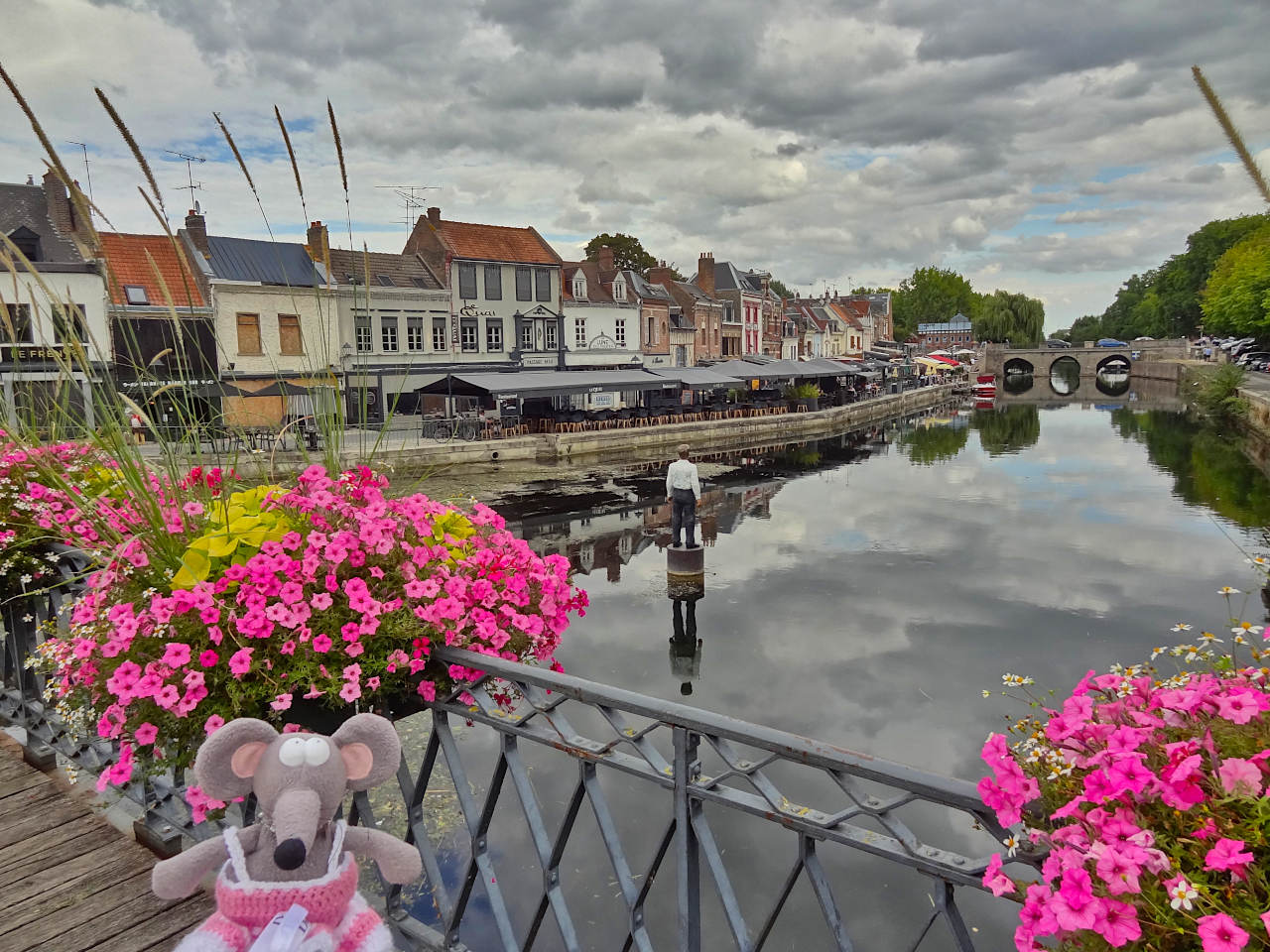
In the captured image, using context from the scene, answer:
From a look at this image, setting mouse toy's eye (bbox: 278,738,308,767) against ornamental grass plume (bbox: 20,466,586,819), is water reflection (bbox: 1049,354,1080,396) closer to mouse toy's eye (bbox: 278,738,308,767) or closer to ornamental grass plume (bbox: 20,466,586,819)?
ornamental grass plume (bbox: 20,466,586,819)

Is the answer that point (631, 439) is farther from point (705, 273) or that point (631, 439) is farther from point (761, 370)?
point (705, 273)

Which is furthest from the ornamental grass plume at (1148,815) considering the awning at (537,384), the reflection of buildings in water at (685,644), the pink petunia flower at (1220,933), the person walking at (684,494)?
the awning at (537,384)

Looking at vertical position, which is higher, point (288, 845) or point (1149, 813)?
point (1149, 813)

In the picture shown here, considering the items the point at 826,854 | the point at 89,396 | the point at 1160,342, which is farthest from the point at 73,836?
the point at 1160,342

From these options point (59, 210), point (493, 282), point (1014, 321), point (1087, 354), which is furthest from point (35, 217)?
point (1014, 321)

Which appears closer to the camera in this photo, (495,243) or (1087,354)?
(495,243)

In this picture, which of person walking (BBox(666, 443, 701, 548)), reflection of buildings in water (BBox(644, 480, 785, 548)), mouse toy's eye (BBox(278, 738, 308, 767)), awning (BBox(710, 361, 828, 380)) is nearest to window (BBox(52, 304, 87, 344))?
mouse toy's eye (BBox(278, 738, 308, 767))

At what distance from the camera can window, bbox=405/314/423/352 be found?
3456 cm

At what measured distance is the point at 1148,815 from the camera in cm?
132

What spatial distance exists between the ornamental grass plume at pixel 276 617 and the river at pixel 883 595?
1994 millimetres

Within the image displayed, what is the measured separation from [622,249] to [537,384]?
3133cm

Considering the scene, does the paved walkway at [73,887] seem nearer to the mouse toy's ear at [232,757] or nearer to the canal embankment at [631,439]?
the mouse toy's ear at [232,757]

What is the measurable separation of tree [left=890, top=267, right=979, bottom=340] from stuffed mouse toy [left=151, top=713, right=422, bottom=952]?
130 meters

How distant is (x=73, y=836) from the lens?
3207mm
